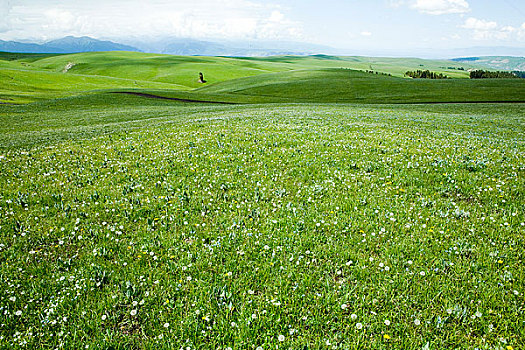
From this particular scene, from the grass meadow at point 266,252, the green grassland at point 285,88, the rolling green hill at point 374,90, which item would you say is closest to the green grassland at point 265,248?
the grass meadow at point 266,252

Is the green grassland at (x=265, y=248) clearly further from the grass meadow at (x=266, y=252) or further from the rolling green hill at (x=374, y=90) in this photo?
the rolling green hill at (x=374, y=90)

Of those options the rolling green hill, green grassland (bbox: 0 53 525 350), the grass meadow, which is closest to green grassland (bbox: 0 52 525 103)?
the rolling green hill

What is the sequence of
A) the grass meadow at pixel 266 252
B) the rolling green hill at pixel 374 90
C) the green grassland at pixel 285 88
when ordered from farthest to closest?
the green grassland at pixel 285 88, the rolling green hill at pixel 374 90, the grass meadow at pixel 266 252

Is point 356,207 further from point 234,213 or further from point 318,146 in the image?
point 318,146

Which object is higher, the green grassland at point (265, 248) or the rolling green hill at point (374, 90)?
the rolling green hill at point (374, 90)

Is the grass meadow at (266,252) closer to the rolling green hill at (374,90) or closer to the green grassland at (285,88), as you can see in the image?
the green grassland at (285,88)

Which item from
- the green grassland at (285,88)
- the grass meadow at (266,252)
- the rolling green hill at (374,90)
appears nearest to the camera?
the grass meadow at (266,252)

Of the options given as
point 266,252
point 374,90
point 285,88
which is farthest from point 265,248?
point 285,88

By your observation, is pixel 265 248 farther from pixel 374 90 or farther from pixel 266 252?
pixel 374 90

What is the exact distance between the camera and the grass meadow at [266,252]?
4.90 m

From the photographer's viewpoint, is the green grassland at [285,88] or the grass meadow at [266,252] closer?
the grass meadow at [266,252]

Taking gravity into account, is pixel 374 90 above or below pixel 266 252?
above

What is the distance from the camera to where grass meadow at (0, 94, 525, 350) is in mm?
4904

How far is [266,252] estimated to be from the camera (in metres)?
6.94
